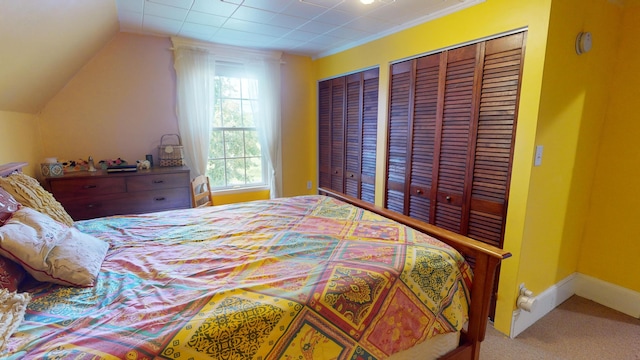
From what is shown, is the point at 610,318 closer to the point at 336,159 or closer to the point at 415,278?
the point at 415,278

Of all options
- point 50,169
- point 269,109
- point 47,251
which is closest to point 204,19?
point 269,109

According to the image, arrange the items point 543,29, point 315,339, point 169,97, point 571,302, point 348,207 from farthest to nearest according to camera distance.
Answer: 1. point 169,97
2. point 571,302
3. point 348,207
4. point 543,29
5. point 315,339

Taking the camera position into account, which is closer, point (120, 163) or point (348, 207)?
point (348, 207)

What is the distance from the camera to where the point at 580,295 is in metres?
2.54

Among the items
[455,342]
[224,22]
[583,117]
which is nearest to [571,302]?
[583,117]

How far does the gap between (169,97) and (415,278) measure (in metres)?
3.14

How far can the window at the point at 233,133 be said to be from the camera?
11.9 feet

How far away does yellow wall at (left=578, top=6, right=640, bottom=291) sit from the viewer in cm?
221

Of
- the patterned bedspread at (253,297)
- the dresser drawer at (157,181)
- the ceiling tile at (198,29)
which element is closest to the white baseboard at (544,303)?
the patterned bedspread at (253,297)

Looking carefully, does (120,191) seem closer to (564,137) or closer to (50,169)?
(50,169)

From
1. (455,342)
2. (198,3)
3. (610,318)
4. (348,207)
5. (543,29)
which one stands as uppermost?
(198,3)

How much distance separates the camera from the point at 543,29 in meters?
1.79

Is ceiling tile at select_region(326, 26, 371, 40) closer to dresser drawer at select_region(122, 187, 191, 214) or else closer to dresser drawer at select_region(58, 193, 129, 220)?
dresser drawer at select_region(122, 187, 191, 214)

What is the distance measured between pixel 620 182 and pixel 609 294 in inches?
35.2
